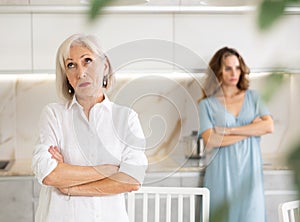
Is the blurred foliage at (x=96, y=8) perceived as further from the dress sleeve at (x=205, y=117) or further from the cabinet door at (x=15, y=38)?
the cabinet door at (x=15, y=38)

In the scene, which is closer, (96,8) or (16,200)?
(96,8)

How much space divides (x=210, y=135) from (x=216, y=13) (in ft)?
2.68

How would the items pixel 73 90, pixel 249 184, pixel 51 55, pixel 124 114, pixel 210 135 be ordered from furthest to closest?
pixel 51 55 → pixel 210 135 → pixel 73 90 → pixel 124 114 → pixel 249 184

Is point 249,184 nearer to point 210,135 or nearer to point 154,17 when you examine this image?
point 210,135

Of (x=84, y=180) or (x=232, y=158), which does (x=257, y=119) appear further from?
(x=84, y=180)

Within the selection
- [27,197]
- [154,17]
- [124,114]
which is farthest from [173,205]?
[124,114]

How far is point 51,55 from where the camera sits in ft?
12.9

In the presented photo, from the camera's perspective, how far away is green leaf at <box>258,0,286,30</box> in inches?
6.6

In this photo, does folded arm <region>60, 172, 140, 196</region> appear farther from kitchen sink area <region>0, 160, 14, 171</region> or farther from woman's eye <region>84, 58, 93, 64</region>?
kitchen sink area <region>0, 160, 14, 171</region>

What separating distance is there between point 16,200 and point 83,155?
3.97 ft

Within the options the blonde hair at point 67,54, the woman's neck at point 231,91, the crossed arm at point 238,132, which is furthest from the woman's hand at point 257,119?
the blonde hair at point 67,54

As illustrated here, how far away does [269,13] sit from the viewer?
0.55 ft

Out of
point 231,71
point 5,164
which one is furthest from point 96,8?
point 5,164

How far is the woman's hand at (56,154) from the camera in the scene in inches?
103
